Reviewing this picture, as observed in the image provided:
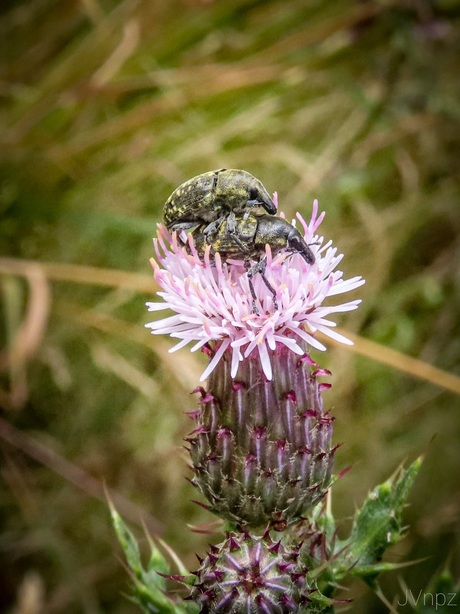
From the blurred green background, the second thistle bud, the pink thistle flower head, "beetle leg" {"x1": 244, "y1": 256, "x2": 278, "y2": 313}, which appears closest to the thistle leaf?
the second thistle bud

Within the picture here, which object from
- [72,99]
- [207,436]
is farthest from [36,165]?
[207,436]

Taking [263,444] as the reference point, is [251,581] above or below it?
below

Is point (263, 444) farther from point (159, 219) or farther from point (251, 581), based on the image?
point (159, 219)

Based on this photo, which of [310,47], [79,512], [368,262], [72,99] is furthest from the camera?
[310,47]

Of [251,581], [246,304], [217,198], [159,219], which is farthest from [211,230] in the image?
[159,219]

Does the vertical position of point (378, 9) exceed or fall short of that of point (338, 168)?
it exceeds it

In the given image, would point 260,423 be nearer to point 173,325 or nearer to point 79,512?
point 173,325

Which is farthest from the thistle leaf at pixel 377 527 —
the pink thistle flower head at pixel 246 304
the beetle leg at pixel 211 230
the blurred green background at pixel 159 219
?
the blurred green background at pixel 159 219
